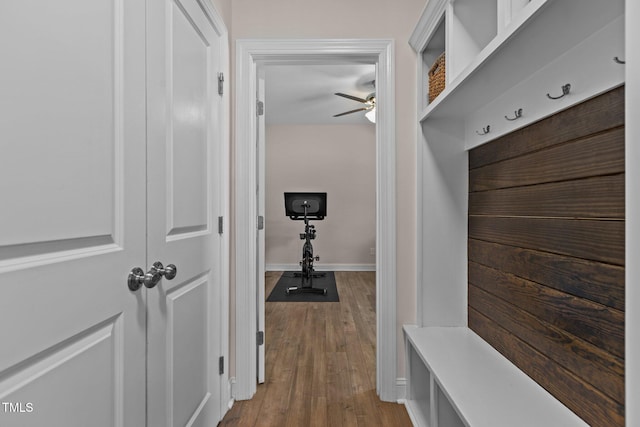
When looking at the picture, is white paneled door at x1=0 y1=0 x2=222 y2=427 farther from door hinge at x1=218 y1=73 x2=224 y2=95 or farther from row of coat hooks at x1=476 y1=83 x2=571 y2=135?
row of coat hooks at x1=476 y1=83 x2=571 y2=135

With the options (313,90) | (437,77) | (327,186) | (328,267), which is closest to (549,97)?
(437,77)

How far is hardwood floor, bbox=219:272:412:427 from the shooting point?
193cm

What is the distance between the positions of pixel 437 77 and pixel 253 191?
1117 mm

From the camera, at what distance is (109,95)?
97cm

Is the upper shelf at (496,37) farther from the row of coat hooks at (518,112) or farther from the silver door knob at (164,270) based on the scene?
the silver door knob at (164,270)

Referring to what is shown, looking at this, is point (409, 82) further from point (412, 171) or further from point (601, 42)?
point (601, 42)

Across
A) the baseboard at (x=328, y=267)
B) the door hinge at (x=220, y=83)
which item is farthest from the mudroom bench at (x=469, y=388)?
the baseboard at (x=328, y=267)

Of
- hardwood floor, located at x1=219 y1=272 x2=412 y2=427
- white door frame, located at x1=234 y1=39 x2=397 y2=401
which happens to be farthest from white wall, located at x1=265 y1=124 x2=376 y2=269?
white door frame, located at x1=234 y1=39 x2=397 y2=401

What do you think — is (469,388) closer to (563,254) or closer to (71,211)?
(563,254)

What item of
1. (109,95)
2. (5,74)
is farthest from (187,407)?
(5,74)

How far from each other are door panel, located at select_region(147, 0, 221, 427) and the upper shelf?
104 cm

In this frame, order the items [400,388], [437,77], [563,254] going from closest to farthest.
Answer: [563,254] → [437,77] → [400,388]

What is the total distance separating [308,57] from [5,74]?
1.67 m

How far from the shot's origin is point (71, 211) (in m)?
0.84
